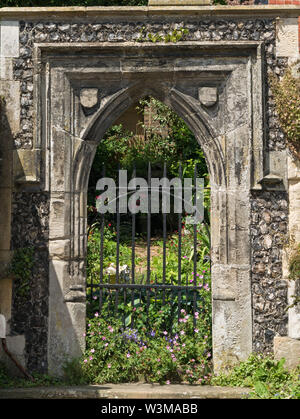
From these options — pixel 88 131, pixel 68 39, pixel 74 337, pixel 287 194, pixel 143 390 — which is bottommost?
pixel 143 390

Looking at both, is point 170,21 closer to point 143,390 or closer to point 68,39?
point 68,39

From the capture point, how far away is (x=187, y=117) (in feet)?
19.1

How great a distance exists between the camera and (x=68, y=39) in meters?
5.71

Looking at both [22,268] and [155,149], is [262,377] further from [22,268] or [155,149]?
[155,149]

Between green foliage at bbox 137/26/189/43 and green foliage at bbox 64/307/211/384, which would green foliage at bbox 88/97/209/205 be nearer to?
green foliage at bbox 137/26/189/43

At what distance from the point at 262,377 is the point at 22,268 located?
2.51m

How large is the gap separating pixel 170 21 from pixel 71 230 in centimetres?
230

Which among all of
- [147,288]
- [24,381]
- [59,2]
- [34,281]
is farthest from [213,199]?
[59,2]

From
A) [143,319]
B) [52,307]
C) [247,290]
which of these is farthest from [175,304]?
[52,307]

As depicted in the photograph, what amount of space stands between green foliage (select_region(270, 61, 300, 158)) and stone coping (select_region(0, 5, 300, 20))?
59cm

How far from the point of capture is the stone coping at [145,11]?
5.62 meters

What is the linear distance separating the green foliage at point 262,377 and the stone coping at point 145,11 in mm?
3364

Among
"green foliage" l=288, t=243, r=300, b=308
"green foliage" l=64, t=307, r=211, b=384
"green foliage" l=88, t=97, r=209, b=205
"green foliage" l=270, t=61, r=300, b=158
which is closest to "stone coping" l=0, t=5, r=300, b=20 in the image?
"green foliage" l=270, t=61, r=300, b=158

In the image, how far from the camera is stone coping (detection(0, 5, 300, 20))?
5617mm
